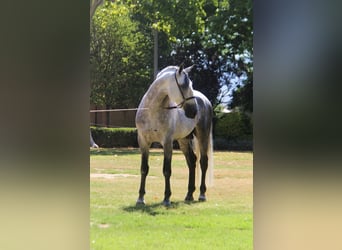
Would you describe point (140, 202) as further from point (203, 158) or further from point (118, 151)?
point (203, 158)

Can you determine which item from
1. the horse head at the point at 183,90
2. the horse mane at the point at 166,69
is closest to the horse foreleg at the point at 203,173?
the horse head at the point at 183,90

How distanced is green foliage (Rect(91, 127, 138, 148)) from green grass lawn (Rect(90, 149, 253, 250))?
6 centimetres

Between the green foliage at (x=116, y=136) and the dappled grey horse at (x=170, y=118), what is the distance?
0.06m

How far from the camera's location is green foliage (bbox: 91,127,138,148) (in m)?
3.20

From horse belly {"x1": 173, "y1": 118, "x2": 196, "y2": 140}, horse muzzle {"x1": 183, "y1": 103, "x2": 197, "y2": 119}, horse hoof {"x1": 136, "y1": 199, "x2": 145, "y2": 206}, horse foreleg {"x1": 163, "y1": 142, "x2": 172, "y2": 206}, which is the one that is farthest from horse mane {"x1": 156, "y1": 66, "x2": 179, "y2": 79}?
horse hoof {"x1": 136, "y1": 199, "x2": 145, "y2": 206}

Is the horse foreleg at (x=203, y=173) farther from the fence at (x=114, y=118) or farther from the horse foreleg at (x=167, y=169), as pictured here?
the fence at (x=114, y=118)

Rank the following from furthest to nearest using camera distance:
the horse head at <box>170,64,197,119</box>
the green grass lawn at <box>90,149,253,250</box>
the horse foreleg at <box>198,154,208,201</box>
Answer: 1. the horse foreleg at <box>198,154,208,201</box>
2. the horse head at <box>170,64,197,119</box>
3. the green grass lawn at <box>90,149,253,250</box>

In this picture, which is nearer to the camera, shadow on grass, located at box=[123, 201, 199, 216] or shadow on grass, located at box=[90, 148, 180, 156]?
shadow on grass, located at box=[123, 201, 199, 216]

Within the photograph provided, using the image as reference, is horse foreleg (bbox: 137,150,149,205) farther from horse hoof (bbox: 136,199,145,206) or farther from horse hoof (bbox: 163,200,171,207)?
horse hoof (bbox: 163,200,171,207)

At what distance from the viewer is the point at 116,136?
10.6 feet
